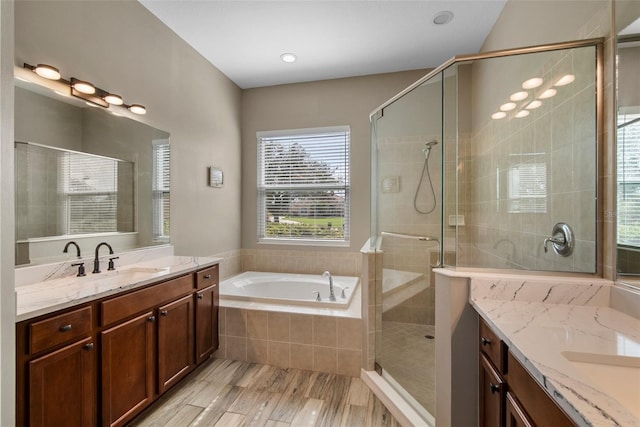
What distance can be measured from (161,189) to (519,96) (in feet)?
9.33

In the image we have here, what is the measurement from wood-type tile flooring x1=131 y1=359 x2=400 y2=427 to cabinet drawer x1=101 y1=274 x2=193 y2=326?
703mm

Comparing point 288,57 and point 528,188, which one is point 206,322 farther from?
point 288,57

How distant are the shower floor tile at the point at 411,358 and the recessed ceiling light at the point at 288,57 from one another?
269 centimetres

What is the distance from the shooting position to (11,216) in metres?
0.68

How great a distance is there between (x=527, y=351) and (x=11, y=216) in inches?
56.7

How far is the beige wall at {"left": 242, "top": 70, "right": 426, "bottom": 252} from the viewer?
328cm

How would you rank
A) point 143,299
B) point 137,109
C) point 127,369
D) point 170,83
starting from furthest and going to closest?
1. point 170,83
2. point 137,109
3. point 143,299
4. point 127,369

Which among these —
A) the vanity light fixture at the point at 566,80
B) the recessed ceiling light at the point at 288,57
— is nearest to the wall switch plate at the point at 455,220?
the vanity light fixture at the point at 566,80

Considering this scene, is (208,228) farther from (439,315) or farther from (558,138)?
(558,138)

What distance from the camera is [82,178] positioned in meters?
1.80

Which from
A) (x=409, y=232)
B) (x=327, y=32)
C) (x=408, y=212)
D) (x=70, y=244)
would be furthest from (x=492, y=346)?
(x=327, y=32)

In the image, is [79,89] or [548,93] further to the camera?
[79,89]

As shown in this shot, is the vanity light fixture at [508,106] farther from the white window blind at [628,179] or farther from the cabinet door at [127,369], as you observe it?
the cabinet door at [127,369]

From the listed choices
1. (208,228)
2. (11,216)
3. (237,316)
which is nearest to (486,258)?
(237,316)
